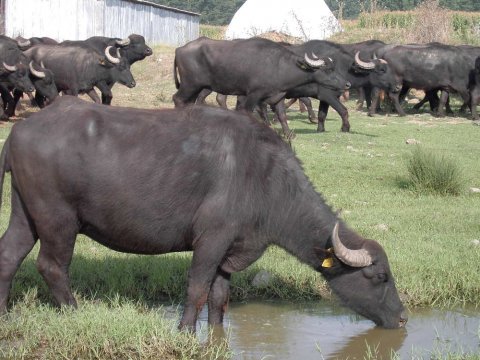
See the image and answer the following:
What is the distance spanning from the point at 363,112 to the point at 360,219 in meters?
14.0

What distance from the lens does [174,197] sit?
579 centimetres

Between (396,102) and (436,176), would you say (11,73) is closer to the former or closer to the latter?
(396,102)

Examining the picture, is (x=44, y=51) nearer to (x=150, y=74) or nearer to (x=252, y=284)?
(x=150, y=74)

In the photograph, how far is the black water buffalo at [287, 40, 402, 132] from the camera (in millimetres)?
17141

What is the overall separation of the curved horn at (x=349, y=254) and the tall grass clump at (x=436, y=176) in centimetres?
502

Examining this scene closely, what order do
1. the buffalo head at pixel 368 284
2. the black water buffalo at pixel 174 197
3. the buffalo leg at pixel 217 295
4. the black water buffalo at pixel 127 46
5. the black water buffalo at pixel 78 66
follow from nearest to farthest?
the black water buffalo at pixel 174 197
the buffalo head at pixel 368 284
the buffalo leg at pixel 217 295
the black water buffalo at pixel 78 66
the black water buffalo at pixel 127 46

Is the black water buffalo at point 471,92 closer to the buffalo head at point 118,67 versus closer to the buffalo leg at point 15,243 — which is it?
the buffalo head at point 118,67

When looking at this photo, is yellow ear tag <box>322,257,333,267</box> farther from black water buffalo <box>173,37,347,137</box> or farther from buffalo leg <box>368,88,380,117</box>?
buffalo leg <box>368,88,380,117</box>

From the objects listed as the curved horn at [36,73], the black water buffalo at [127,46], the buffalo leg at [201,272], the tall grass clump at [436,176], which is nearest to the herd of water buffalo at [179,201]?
the buffalo leg at [201,272]

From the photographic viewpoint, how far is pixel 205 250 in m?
5.76

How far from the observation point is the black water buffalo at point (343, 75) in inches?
675

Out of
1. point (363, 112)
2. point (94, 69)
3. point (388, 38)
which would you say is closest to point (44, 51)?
point (94, 69)

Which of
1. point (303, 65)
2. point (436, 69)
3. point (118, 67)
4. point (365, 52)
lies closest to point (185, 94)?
point (303, 65)

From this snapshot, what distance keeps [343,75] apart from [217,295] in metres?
14.2
